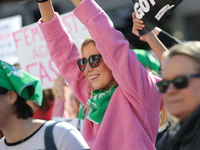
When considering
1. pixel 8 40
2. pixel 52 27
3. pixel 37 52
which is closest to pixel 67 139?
pixel 52 27

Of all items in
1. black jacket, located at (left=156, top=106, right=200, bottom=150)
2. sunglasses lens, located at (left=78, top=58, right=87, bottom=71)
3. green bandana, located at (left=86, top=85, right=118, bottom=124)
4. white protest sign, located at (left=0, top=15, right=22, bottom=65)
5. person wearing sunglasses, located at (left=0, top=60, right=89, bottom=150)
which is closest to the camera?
black jacket, located at (left=156, top=106, right=200, bottom=150)

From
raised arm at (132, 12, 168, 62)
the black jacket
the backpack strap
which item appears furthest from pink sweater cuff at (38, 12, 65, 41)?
the black jacket

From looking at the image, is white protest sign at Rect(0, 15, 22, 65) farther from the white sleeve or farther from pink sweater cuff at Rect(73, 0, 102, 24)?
the white sleeve

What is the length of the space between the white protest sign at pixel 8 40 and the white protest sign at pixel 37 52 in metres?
0.76

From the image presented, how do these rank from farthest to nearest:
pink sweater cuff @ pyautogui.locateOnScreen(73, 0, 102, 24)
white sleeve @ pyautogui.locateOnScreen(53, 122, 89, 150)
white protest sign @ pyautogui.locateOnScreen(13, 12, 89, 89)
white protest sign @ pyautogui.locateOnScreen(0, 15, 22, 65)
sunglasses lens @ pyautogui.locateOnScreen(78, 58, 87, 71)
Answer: white protest sign @ pyautogui.locateOnScreen(0, 15, 22, 65) → white protest sign @ pyautogui.locateOnScreen(13, 12, 89, 89) → sunglasses lens @ pyautogui.locateOnScreen(78, 58, 87, 71) → pink sweater cuff @ pyautogui.locateOnScreen(73, 0, 102, 24) → white sleeve @ pyautogui.locateOnScreen(53, 122, 89, 150)

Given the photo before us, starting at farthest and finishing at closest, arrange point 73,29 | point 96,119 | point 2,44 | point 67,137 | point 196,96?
1. point 2,44
2. point 73,29
3. point 96,119
4. point 67,137
5. point 196,96

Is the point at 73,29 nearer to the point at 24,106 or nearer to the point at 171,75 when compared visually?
the point at 24,106

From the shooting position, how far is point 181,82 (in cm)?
120

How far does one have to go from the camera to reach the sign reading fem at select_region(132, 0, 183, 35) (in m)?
2.12

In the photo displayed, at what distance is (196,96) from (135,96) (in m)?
0.77

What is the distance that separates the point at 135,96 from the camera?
195 centimetres

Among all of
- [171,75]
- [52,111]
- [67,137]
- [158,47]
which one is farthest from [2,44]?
[171,75]

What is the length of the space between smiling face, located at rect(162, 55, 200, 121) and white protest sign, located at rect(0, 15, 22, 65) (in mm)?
4091

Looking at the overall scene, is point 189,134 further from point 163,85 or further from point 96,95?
point 96,95
